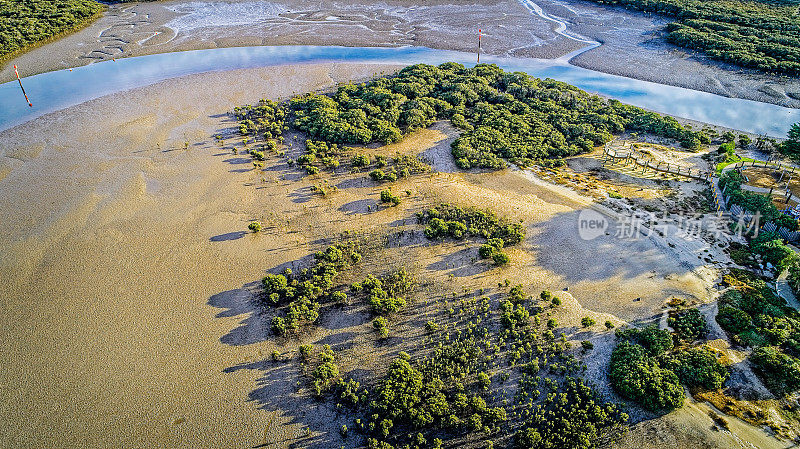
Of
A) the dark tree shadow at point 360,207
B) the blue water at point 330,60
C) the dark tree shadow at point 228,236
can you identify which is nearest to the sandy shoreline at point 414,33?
the blue water at point 330,60

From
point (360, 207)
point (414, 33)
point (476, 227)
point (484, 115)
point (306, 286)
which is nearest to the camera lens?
point (306, 286)

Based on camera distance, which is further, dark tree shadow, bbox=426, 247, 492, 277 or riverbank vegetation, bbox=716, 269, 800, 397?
dark tree shadow, bbox=426, 247, 492, 277

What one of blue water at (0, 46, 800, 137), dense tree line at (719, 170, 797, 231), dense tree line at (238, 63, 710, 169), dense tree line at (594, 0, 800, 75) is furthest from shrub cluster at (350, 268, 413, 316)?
dense tree line at (594, 0, 800, 75)

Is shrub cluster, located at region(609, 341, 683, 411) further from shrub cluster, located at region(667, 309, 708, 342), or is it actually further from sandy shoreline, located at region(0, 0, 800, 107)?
sandy shoreline, located at region(0, 0, 800, 107)

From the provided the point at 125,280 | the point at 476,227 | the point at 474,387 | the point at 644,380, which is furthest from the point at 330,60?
the point at 644,380

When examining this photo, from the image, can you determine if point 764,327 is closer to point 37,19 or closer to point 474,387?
point 474,387

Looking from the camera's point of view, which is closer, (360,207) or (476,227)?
(476,227)

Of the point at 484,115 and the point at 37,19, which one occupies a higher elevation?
the point at 37,19
